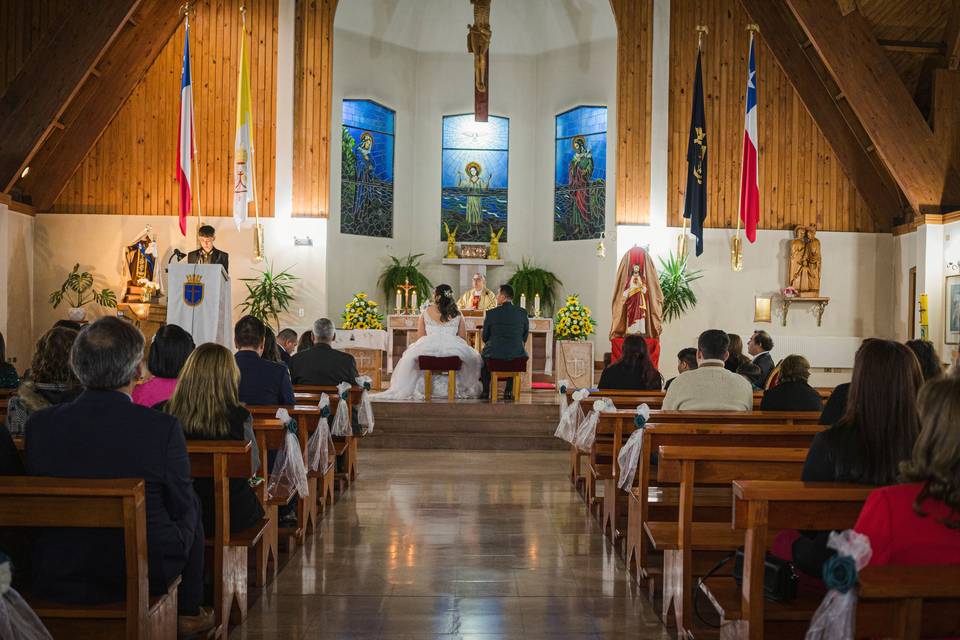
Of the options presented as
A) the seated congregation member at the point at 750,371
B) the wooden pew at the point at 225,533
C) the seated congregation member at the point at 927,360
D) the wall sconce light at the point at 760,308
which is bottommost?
the wooden pew at the point at 225,533

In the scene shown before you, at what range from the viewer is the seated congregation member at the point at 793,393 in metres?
5.00

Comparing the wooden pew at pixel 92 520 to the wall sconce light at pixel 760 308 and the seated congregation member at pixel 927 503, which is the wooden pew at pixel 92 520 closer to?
the seated congregation member at pixel 927 503

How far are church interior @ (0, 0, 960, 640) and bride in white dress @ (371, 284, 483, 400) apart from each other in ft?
0.14

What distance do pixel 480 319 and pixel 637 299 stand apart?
8.14 ft

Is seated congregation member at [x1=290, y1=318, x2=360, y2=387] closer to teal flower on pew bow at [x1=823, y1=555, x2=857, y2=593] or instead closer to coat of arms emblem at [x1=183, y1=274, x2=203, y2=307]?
coat of arms emblem at [x1=183, y1=274, x2=203, y2=307]

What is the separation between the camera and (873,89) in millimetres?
10812

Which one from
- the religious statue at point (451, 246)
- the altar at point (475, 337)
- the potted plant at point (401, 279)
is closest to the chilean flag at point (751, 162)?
the altar at point (475, 337)

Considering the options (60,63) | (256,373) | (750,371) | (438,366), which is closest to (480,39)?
(438,366)

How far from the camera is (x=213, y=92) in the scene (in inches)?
495

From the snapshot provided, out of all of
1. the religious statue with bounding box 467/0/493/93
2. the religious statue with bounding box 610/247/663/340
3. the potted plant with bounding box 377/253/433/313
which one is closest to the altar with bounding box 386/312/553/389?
the potted plant with bounding box 377/253/433/313

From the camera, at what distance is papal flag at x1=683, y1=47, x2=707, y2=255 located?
1087 cm

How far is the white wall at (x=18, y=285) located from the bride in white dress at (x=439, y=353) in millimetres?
5270

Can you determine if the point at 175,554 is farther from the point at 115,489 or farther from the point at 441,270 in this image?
the point at 441,270

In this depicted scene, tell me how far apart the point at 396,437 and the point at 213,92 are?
668cm
